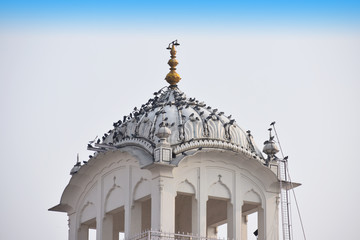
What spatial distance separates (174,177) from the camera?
125 ft

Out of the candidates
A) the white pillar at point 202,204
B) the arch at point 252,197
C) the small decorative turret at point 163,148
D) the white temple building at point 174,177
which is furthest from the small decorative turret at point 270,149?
the small decorative turret at point 163,148

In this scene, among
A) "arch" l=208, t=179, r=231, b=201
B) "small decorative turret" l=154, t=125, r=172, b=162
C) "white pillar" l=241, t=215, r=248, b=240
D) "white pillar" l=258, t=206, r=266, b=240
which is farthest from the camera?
"white pillar" l=241, t=215, r=248, b=240

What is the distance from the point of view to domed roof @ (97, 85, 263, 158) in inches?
1528

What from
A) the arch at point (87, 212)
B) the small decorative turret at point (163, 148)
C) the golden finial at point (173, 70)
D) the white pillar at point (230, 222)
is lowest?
the white pillar at point (230, 222)

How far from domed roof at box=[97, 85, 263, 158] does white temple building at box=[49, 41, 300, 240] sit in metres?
0.03

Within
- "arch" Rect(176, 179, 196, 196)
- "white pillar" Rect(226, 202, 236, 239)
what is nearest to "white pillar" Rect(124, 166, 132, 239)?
"arch" Rect(176, 179, 196, 196)

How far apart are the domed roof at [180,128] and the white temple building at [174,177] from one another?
0.10 ft

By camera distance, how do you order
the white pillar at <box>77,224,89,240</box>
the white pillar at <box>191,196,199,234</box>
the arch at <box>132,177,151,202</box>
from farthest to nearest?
1. the white pillar at <box>77,224,89,240</box>
2. the arch at <box>132,177,151,202</box>
3. the white pillar at <box>191,196,199,234</box>

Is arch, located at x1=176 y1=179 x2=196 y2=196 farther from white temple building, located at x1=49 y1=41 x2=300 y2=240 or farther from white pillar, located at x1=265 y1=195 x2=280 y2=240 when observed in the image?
white pillar, located at x1=265 y1=195 x2=280 y2=240

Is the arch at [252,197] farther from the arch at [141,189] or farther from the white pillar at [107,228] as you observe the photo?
the white pillar at [107,228]

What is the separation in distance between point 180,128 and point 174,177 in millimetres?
1684

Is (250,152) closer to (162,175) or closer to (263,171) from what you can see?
(263,171)

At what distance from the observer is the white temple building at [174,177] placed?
38.1m

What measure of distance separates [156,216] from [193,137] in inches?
114
